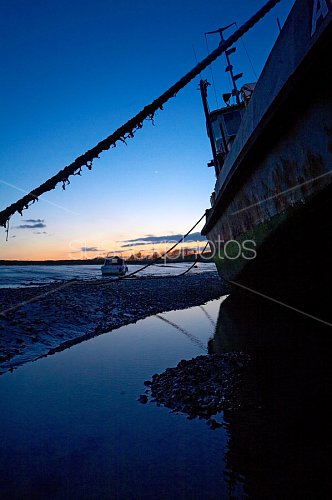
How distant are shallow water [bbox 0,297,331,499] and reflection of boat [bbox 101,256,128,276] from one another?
80.4 feet

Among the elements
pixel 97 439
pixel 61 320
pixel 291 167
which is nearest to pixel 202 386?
pixel 97 439

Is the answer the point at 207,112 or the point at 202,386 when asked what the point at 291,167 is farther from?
the point at 207,112

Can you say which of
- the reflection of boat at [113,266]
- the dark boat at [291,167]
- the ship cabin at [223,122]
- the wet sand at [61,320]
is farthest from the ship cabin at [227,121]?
the reflection of boat at [113,266]

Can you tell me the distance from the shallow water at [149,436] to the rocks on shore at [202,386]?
0.47 ft

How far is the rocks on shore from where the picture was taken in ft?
10.2

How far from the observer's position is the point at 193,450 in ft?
7.93


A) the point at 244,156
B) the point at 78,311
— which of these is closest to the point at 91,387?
the point at 244,156

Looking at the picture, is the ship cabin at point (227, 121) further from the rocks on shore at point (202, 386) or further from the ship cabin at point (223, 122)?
the rocks on shore at point (202, 386)

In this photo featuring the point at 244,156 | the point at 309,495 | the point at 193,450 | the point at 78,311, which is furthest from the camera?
the point at 78,311

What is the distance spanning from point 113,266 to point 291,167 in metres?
26.9

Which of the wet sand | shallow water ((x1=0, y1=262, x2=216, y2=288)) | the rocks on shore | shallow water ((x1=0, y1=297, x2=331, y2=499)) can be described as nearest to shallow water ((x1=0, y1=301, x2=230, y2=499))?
shallow water ((x1=0, y1=297, x2=331, y2=499))

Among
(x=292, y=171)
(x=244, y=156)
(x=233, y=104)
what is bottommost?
(x=292, y=171)

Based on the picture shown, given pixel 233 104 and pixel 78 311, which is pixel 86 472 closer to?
pixel 78 311

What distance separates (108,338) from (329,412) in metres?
4.61
